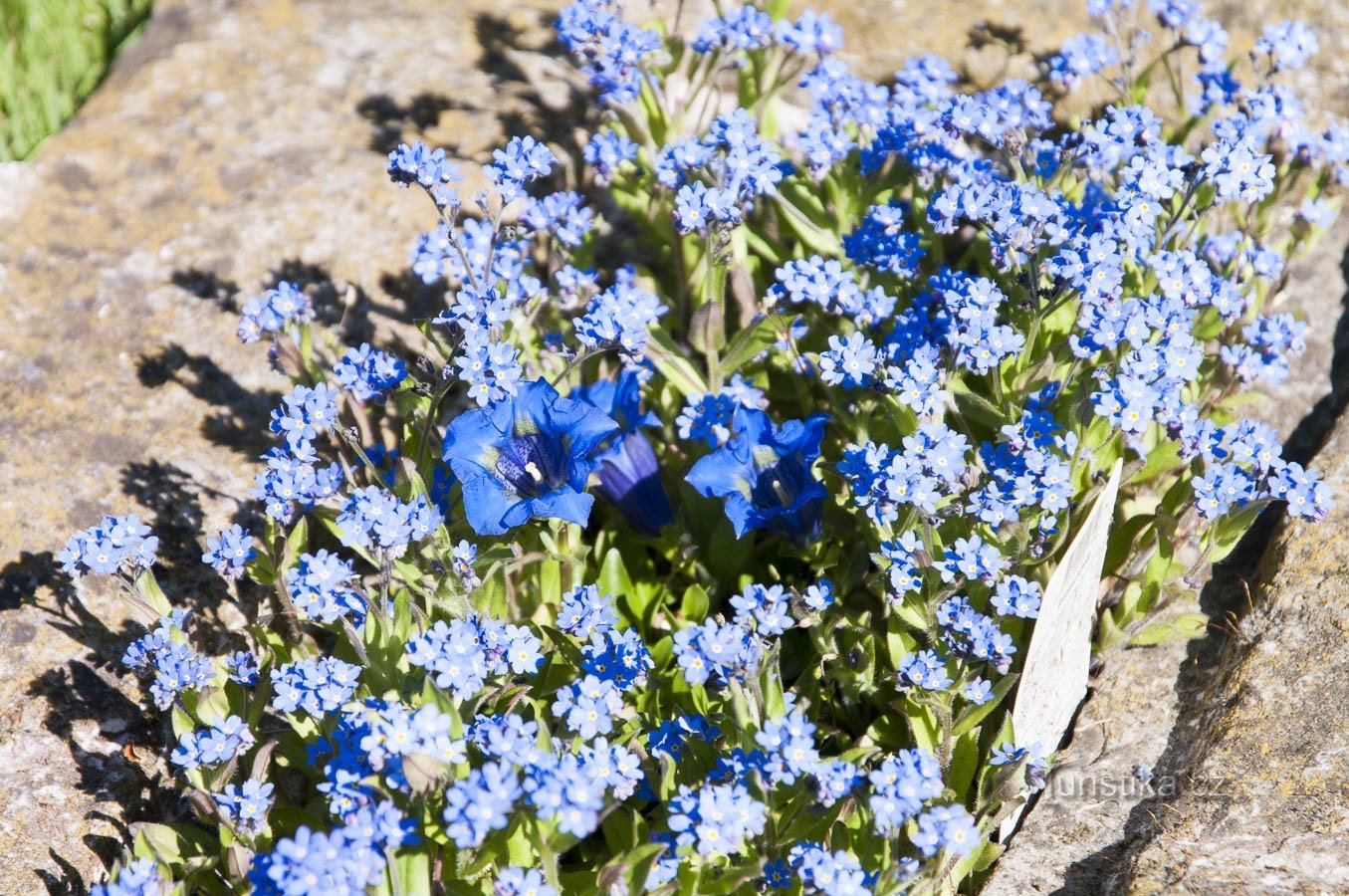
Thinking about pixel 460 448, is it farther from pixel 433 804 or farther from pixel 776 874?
pixel 776 874

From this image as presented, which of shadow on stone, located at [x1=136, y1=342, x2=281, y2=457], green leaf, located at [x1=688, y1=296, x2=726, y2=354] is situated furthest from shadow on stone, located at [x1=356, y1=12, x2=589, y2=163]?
green leaf, located at [x1=688, y1=296, x2=726, y2=354]

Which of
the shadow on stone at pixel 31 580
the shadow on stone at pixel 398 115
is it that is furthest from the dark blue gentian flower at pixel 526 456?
the shadow on stone at pixel 398 115

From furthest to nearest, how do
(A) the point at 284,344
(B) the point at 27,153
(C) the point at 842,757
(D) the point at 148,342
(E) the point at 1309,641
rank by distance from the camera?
(B) the point at 27,153
(D) the point at 148,342
(A) the point at 284,344
(E) the point at 1309,641
(C) the point at 842,757

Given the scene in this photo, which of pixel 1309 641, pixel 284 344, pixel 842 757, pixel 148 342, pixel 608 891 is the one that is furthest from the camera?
pixel 148 342

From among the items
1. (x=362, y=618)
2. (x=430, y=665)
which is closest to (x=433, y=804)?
(x=430, y=665)

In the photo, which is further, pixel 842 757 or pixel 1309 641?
pixel 1309 641

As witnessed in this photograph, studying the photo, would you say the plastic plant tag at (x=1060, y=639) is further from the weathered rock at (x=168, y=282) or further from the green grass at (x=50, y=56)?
the green grass at (x=50, y=56)

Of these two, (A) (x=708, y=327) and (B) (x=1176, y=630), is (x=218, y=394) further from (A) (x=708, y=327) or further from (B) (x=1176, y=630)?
(B) (x=1176, y=630)

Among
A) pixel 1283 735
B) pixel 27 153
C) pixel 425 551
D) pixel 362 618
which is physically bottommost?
Result: pixel 27 153
